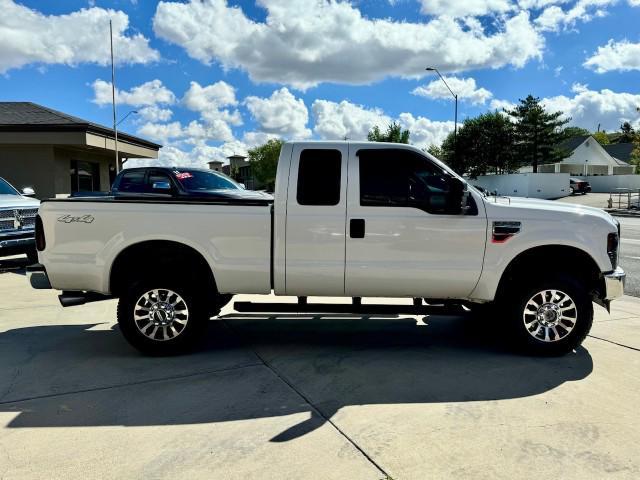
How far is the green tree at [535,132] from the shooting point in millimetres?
49406

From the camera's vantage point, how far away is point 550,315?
497 centimetres

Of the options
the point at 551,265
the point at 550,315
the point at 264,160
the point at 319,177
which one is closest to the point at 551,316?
the point at 550,315

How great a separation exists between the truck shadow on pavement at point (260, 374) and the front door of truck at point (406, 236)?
766 millimetres

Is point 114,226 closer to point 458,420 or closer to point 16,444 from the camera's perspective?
point 16,444

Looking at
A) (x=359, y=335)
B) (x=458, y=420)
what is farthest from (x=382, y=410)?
(x=359, y=335)

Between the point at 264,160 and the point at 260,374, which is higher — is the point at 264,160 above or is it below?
above

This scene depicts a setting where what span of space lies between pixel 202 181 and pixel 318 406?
753cm

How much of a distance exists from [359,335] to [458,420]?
223cm

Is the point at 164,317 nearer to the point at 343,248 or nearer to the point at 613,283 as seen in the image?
the point at 343,248

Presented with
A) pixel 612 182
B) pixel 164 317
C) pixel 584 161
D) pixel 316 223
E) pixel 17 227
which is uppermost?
pixel 584 161

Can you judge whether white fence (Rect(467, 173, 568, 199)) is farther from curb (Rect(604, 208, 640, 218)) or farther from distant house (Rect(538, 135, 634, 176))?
curb (Rect(604, 208, 640, 218))

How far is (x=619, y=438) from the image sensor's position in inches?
136

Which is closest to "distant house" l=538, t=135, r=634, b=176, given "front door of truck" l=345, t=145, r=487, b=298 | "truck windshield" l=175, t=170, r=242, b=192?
"truck windshield" l=175, t=170, r=242, b=192

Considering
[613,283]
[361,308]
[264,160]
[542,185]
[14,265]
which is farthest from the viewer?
[264,160]
